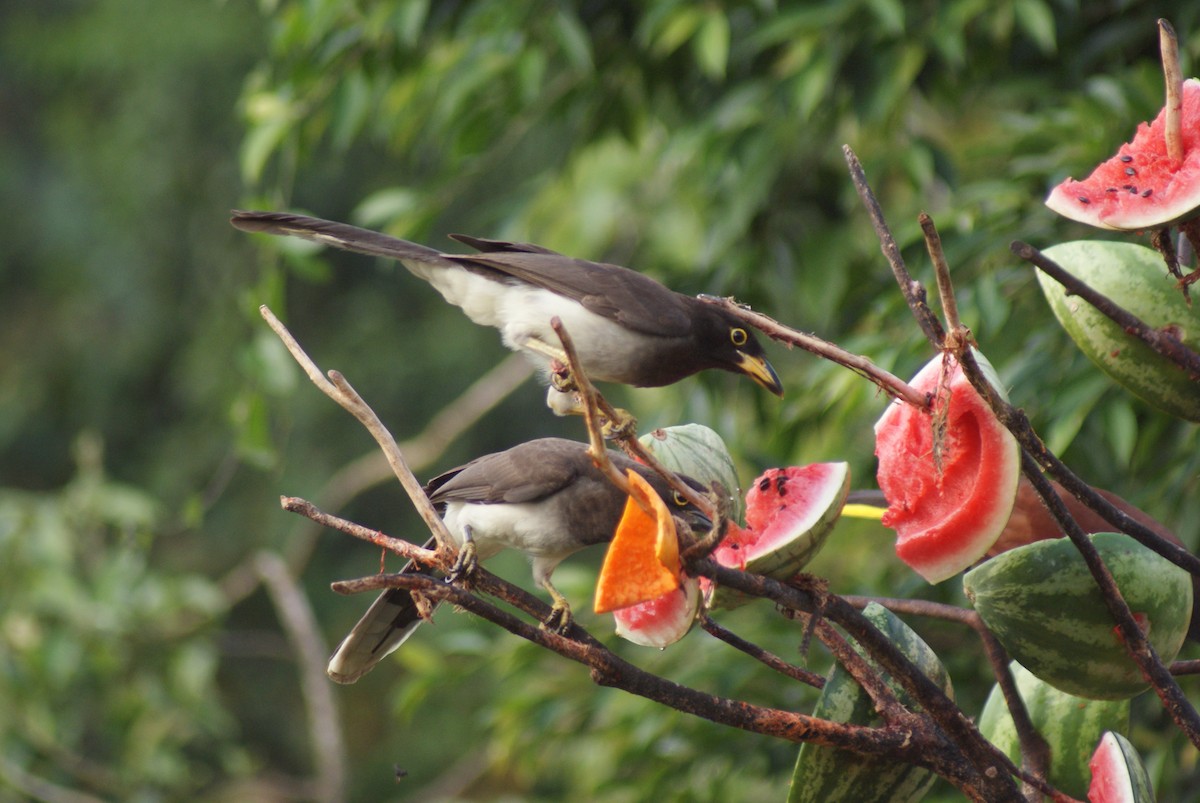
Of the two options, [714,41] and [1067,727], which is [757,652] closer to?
[1067,727]

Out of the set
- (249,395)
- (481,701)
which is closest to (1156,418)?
(249,395)

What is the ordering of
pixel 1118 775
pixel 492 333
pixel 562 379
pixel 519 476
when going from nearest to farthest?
1. pixel 1118 775
2. pixel 562 379
3. pixel 519 476
4. pixel 492 333

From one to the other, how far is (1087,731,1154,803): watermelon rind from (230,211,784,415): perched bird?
3.50 ft

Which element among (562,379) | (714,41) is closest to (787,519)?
(562,379)

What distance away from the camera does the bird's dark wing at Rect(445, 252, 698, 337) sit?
2658mm

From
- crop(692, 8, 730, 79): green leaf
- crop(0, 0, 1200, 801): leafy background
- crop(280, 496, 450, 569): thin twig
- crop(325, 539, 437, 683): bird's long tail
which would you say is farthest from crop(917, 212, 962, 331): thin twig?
crop(692, 8, 730, 79): green leaf

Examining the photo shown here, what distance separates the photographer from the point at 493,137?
3.85 m

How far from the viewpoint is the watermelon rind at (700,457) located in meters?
1.91

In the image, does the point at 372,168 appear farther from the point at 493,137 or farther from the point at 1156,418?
the point at 1156,418

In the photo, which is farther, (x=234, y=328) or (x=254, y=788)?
(x=234, y=328)

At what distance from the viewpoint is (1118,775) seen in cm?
156

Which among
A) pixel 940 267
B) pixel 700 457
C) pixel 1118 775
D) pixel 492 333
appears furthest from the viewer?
pixel 492 333

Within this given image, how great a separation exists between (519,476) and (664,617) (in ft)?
3.28

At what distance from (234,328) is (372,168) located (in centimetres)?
216
